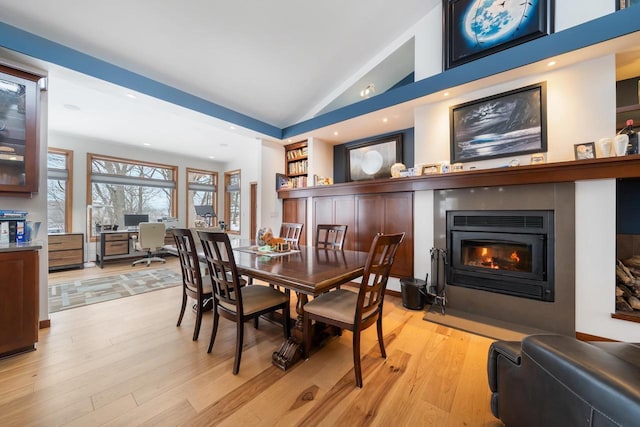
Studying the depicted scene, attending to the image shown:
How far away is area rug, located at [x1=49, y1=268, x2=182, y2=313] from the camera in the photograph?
2.92 metres

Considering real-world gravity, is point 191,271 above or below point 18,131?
below

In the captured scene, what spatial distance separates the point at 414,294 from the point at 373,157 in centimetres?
230

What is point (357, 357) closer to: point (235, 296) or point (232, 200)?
point (235, 296)

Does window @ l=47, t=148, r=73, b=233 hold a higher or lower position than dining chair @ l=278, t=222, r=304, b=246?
higher

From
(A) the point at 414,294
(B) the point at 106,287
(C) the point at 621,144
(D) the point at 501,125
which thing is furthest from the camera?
(B) the point at 106,287

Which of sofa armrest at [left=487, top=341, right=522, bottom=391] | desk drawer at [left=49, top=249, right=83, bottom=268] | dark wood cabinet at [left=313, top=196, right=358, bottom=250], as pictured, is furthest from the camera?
desk drawer at [left=49, top=249, right=83, bottom=268]

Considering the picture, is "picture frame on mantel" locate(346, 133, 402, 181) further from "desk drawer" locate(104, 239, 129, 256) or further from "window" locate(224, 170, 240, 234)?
"desk drawer" locate(104, 239, 129, 256)

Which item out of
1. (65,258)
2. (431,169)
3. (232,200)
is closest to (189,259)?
(431,169)

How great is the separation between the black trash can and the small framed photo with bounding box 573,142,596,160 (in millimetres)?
1863

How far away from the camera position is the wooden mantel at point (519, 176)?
191 centimetres

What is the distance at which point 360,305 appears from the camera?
4.98ft

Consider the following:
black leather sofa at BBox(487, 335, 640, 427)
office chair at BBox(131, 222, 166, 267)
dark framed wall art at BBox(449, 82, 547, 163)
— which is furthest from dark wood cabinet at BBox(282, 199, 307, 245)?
black leather sofa at BBox(487, 335, 640, 427)

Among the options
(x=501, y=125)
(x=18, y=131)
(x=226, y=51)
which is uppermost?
(x=226, y=51)

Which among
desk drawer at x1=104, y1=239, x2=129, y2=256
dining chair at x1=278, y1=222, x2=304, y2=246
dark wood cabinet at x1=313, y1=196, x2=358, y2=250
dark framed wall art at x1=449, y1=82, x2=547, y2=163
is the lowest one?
desk drawer at x1=104, y1=239, x2=129, y2=256
